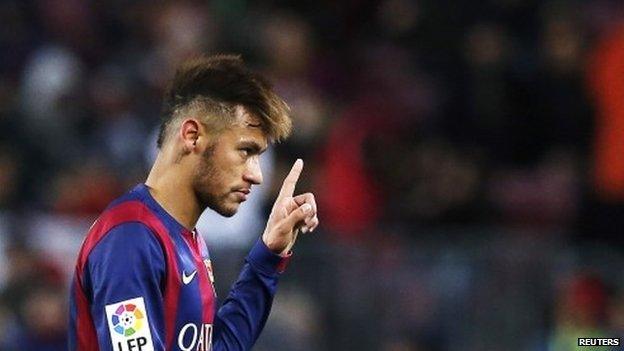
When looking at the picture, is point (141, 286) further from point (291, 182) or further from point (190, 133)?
point (291, 182)

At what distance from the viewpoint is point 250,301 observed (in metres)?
5.16

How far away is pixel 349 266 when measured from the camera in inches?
353

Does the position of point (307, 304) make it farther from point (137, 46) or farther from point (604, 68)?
point (137, 46)

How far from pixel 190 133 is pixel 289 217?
53 centimetres

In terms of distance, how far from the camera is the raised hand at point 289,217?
4.95 meters

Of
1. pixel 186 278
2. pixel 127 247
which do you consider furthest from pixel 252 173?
pixel 127 247

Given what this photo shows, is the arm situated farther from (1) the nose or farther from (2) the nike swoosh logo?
(2) the nike swoosh logo

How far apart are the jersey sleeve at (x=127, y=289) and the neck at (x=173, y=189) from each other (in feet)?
0.86

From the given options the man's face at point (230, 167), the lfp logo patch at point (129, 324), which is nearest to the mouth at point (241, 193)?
the man's face at point (230, 167)

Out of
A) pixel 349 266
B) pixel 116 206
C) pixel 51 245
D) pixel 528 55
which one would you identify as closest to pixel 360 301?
pixel 349 266

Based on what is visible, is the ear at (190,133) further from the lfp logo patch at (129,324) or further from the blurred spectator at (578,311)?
the blurred spectator at (578,311)

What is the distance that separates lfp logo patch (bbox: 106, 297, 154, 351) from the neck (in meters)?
0.48

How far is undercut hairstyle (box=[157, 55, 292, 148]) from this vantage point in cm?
473

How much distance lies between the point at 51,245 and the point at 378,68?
10.7 feet
